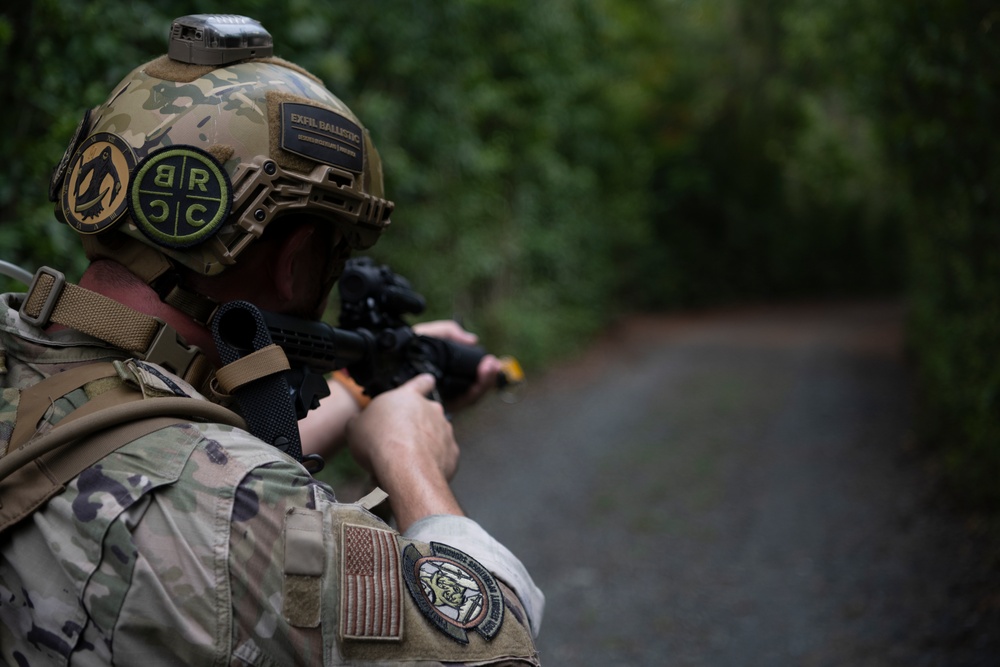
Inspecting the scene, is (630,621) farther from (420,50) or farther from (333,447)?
(420,50)

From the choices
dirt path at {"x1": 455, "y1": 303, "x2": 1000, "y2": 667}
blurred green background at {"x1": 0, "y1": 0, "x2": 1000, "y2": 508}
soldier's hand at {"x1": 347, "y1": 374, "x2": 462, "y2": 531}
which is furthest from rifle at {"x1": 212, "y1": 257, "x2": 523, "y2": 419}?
dirt path at {"x1": 455, "y1": 303, "x2": 1000, "y2": 667}

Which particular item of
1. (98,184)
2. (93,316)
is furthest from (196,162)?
(93,316)

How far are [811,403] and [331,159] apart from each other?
9732 mm

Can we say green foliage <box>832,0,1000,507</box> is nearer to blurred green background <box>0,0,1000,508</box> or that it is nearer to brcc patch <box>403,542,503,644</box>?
blurred green background <box>0,0,1000,508</box>

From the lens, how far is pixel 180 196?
1562 millimetres

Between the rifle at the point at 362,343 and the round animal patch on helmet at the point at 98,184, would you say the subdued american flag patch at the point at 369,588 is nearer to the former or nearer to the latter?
the rifle at the point at 362,343

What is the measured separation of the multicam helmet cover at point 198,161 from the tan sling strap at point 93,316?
0.12 meters

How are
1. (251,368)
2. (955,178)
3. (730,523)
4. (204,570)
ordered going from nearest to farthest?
(204,570) → (251,368) → (955,178) → (730,523)

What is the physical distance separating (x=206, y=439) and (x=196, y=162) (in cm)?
49

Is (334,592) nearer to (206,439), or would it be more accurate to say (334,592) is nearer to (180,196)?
(206,439)

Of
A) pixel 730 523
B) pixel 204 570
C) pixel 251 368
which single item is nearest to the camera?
pixel 204 570

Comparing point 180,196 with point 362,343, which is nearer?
point 180,196

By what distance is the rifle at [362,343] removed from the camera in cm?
160

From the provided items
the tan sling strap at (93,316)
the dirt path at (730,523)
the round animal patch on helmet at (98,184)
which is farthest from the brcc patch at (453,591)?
the dirt path at (730,523)
